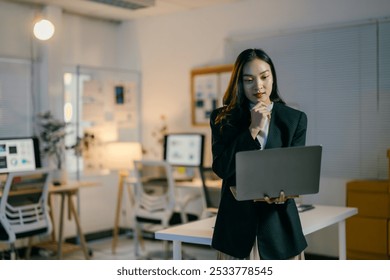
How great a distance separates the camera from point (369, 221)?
3.29m

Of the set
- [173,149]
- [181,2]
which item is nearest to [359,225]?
[173,149]

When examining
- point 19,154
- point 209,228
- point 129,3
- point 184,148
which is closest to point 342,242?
point 209,228

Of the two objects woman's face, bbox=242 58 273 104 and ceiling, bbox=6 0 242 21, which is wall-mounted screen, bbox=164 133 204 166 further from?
woman's face, bbox=242 58 273 104

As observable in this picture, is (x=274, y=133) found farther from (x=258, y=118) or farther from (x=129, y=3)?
(x=129, y=3)

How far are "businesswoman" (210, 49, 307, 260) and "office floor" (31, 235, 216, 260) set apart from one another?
2.58m

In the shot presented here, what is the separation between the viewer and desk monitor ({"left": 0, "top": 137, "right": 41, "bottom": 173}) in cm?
A: 416

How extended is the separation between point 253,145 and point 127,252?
3.09m

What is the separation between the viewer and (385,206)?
323cm

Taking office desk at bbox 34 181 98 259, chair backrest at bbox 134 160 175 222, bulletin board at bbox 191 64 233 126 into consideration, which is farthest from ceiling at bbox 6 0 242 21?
office desk at bbox 34 181 98 259

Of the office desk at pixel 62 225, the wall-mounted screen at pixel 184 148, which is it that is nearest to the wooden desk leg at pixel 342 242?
the wall-mounted screen at pixel 184 148

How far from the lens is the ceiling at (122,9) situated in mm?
4609

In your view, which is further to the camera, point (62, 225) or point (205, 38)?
point (205, 38)

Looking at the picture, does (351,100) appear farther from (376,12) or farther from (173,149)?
(173,149)
